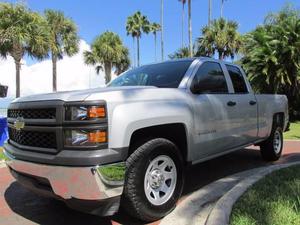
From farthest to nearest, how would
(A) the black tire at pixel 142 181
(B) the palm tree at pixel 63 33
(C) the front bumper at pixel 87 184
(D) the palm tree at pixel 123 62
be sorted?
(D) the palm tree at pixel 123 62
(B) the palm tree at pixel 63 33
(A) the black tire at pixel 142 181
(C) the front bumper at pixel 87 184

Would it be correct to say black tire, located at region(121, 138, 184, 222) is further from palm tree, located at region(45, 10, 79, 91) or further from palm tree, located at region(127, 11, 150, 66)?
palm tree, located at region(127, 11, 150, 66)

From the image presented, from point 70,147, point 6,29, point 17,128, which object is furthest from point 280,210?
point 6,29

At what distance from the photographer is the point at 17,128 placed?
4371 millimetres

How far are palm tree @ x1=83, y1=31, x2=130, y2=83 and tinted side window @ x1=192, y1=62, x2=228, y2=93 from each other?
34563 millimetres

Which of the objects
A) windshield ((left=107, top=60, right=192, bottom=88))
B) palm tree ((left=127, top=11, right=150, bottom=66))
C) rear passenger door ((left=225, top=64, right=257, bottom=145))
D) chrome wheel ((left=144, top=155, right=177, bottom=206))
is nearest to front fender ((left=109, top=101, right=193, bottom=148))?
chrome wheel ((left=144, top=155, right=177, bottom=206))

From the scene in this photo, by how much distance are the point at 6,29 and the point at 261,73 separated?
14115mm

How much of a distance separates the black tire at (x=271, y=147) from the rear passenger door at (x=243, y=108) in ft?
3.47

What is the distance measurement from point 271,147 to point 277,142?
0.31m

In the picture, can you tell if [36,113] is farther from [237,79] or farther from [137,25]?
[137,25]

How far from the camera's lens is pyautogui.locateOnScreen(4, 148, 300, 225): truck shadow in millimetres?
4523

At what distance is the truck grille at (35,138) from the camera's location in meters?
3.88

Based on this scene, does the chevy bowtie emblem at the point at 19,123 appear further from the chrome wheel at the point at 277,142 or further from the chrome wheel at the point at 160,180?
the chrome wheel at the point at 277,142

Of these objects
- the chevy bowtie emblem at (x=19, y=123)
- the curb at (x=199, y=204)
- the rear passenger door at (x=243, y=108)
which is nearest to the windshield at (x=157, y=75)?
the rear passenger door at (x=243, y=108)

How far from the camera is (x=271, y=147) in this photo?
25.5 feet
